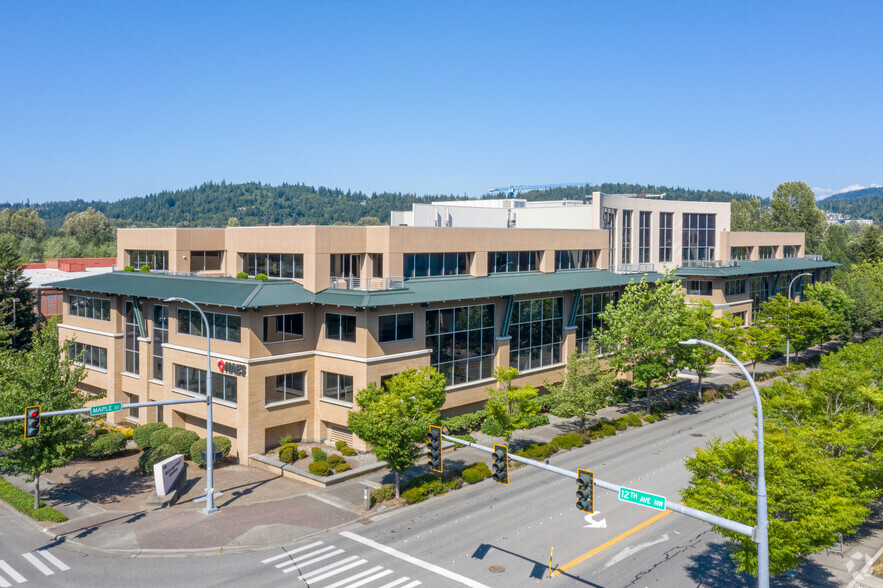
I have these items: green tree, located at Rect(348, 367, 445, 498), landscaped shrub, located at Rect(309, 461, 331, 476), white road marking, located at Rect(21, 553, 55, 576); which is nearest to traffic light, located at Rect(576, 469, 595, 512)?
green tree, located at Rect(348, 367, 445, 498)

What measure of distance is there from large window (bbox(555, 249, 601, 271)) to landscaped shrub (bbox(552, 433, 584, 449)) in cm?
1792

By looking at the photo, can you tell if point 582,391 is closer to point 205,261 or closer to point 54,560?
point 54,560

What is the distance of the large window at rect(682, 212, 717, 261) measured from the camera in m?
75.9

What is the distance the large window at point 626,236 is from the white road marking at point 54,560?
54.6m

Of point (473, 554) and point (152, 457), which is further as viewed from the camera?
point (152, 457)

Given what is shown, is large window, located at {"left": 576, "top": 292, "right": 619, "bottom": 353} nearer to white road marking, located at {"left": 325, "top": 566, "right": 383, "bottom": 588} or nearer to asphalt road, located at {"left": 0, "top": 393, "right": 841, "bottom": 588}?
asphalt road, located at {"left": 0, "top": 393, "right": 841, "bottom": 588}

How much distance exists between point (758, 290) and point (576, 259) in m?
32.3

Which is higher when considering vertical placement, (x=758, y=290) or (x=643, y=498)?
(x=758, y=290)

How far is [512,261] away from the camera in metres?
54.2

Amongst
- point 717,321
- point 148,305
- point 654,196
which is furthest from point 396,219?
point 654,196

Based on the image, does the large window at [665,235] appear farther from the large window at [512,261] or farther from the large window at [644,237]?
the large window at [512,261]

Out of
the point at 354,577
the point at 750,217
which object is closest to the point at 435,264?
the point at 354,577

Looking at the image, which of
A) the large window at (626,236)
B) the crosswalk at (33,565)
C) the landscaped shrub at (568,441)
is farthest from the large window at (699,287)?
the crosswalk at (33,565)

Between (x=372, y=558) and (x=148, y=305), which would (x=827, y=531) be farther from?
(x=148, y=305)
